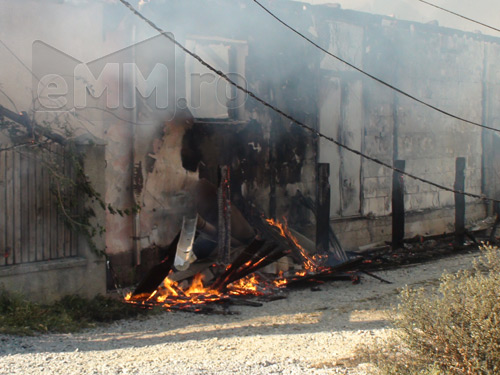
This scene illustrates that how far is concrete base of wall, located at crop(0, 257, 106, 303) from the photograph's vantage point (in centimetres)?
713

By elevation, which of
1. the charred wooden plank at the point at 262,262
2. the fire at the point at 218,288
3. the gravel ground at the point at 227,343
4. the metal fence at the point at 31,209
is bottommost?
the gravel ground at the point at 227,343

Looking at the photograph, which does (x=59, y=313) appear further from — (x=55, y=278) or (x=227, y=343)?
(x=227, y=343)

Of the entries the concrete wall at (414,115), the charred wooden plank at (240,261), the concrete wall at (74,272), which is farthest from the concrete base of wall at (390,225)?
the concrete wall at (74,272)

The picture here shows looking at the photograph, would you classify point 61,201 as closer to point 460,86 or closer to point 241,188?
point 241,188

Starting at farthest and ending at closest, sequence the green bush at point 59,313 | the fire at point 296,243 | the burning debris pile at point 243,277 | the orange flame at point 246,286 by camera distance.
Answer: the fire at point 296,243 → the orange flame at point 246,286 → the burning debris pile at point 243,277 → the green bush at point 59,313

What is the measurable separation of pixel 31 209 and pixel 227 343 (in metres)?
2.98

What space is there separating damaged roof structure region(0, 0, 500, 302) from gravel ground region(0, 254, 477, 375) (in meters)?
1.46

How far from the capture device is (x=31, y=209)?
744 centimetres

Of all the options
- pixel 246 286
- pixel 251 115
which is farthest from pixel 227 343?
pixel 251 115

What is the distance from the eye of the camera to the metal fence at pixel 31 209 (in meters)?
7.21

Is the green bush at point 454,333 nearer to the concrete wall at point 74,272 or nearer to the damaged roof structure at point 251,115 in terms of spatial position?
the concrete wall at point 74,272

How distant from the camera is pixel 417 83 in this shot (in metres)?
14.2

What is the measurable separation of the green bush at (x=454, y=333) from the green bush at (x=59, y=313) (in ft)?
12.0

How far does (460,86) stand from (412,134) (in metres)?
2.28
